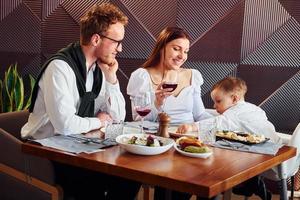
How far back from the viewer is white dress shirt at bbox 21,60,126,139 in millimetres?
2332

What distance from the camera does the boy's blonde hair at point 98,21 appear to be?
2.58 meters

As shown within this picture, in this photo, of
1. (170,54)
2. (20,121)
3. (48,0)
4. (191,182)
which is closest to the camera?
(191,182)

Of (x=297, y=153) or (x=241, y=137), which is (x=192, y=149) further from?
(x=297, y=153)

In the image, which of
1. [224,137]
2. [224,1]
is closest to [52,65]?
[224,137]

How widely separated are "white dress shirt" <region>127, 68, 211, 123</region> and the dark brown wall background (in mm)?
703

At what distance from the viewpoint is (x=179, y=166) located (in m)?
1.89

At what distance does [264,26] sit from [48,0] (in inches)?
91.6

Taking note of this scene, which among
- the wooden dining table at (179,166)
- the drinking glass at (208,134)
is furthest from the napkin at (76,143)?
the drinking glass at (208,134)

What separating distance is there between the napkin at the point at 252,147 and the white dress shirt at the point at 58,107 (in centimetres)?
71

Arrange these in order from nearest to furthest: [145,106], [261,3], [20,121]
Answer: [145,106] < [20,121] < [261,3]

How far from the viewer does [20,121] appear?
2.88 meters

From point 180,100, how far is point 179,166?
144 cm

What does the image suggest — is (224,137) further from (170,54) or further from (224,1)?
(224,1)

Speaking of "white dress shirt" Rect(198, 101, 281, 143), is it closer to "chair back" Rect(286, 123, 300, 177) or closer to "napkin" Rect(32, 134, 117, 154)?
"chair back" Rect(286, 123, 300, 177)
